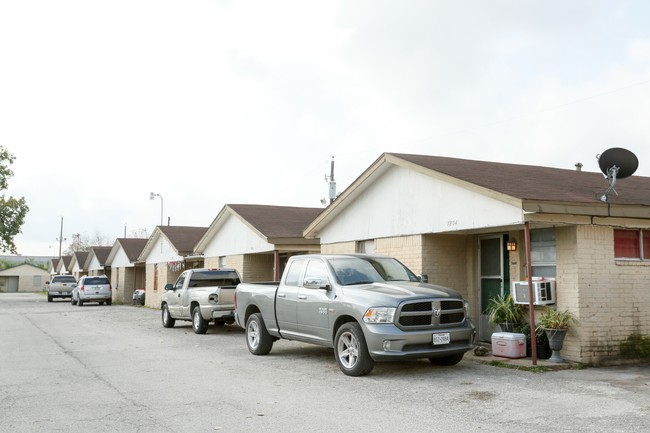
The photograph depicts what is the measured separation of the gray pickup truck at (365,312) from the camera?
9.46 meters

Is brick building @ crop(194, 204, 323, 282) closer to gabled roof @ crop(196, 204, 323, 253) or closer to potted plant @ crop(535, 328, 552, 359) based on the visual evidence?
gabled roof @ crop(196, 204, 323, 253)

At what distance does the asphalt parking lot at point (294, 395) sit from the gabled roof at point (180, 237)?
17.1 meters

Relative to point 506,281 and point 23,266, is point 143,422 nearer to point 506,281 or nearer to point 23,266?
point 506,281

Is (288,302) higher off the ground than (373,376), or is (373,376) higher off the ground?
(288,302)

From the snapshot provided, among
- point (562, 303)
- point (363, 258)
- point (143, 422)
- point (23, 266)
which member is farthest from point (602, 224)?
point (23, 266)

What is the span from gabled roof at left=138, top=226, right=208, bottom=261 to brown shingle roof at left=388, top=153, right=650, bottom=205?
17449 millimetres

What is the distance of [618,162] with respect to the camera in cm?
1191

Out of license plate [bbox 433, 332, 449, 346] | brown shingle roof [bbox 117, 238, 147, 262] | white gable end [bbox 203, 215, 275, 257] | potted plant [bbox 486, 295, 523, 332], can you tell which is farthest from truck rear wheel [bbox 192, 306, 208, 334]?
brown shingle roof [bbox 117, 238, 147, 262]

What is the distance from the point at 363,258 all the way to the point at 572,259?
3641 mm

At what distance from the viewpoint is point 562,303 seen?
444 inches

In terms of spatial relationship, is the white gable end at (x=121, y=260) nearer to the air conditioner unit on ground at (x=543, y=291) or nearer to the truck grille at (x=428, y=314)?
the air conditioner unit on ground at (x=543, y=291)

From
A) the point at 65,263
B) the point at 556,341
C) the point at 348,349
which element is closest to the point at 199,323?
the point at 348,349

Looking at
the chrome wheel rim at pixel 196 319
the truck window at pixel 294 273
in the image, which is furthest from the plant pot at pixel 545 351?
the chrome wheel rim at pixel 196 319

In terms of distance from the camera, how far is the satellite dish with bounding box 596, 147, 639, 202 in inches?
467
